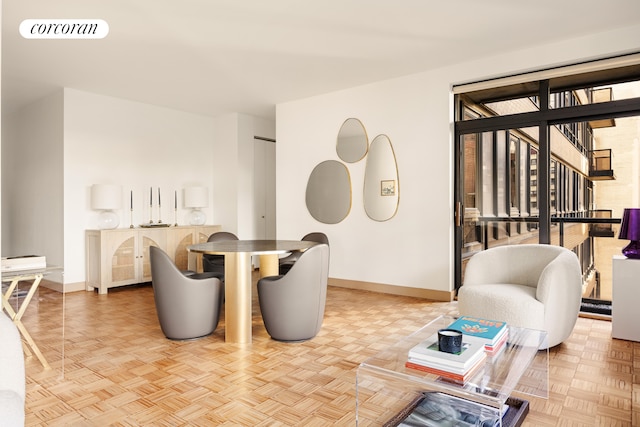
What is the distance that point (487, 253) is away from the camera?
3.56 m

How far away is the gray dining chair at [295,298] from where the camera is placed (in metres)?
3.15

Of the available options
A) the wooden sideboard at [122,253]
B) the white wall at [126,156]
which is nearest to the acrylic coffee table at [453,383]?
the wooden sideboard at [122,253]

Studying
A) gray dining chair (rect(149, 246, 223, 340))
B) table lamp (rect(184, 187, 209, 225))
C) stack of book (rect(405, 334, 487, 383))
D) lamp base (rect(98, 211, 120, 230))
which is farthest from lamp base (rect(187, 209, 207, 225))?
stack of book (rect(405, 334, 487, 383))

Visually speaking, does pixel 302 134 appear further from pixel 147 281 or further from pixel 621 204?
pixel 621 204

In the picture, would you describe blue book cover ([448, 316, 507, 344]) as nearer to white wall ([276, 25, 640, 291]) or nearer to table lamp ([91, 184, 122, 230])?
white wall ([276, 25, 640, 291])

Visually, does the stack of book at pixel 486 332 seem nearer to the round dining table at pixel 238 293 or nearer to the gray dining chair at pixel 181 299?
the round dining table at pixel 238 293

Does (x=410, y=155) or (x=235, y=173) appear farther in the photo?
(x=235, y=173)

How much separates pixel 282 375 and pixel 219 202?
5051mm

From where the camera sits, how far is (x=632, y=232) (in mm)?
3377

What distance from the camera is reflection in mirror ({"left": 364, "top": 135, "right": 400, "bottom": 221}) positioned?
5203 mm

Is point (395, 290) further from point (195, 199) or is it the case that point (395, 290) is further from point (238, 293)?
point (195, 199)

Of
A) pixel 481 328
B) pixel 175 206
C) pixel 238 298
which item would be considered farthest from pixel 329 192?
pixel 481 328

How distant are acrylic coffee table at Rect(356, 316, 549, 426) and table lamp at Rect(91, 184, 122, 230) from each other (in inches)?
186

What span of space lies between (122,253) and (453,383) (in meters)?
5.19
